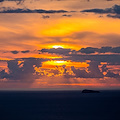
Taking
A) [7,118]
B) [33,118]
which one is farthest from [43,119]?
[7,118]

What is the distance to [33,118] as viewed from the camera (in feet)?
473

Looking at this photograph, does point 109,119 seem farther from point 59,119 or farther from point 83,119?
point 59,119

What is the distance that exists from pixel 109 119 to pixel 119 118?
579cm

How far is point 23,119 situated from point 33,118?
5505 millimetres

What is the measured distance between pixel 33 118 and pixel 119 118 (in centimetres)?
3465

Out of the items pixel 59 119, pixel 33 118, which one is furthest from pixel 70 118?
pixel 33 118

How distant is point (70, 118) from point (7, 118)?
25.5 meters

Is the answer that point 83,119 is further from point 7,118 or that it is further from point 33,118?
point 7,118

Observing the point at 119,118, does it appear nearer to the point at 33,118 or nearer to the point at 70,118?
the point at 70,118

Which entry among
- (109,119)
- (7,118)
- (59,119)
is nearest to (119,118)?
(109,119)

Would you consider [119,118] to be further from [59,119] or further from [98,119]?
[59,119]

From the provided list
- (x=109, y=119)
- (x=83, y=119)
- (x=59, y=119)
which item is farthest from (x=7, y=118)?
(x=109, y=119)

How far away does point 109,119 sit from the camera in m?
139

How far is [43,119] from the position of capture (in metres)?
140
